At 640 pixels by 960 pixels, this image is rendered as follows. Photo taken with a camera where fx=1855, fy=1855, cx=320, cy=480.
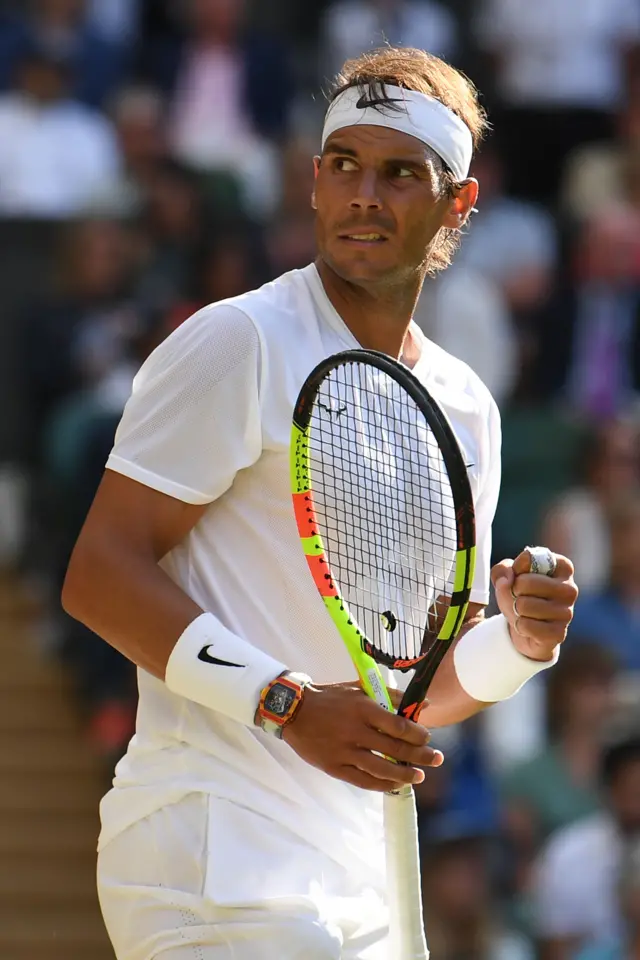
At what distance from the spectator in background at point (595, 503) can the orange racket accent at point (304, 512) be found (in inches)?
181

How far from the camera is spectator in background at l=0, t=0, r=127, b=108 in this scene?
372 inches

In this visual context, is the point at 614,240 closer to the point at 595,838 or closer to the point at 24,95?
the point at 24,95

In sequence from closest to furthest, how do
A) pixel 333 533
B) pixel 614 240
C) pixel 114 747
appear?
pixel 333 533 < pixel 114 747 < pixel 614 240

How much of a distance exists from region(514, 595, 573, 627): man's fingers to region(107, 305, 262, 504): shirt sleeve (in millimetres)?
528

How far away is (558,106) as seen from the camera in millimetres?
10453

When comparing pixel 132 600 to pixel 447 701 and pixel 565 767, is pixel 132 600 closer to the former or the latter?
pixel 447 701

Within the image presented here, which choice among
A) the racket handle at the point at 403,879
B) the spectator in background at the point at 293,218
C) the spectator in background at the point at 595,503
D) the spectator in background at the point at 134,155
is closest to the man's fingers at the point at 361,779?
the racket handle at the point at 403,879

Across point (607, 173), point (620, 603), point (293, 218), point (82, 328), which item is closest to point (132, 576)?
point (620, 603)

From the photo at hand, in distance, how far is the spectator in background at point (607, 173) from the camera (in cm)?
950

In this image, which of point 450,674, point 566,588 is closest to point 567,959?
point 450,674

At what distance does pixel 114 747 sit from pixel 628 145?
4.63 m

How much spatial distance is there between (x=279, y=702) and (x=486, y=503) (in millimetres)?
794

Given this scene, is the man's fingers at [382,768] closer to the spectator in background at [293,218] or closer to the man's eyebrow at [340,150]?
the man's eyebrow at [340,150]

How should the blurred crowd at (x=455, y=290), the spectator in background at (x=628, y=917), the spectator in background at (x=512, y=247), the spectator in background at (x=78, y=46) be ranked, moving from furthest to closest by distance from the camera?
the spectator in background at (x=78, y=46) → the spectator in background at (x=512, y=247) → the blurred crowd at (x=455, y=290) → the spectator in background at (x=628, y=917)
